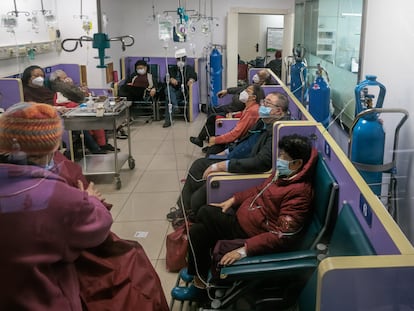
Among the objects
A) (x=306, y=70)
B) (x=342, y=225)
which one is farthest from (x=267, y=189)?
(x=306, y=70)

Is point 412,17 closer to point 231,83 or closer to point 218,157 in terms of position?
point 218,157

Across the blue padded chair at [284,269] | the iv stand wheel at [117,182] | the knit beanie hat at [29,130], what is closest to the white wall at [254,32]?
the iv stand wheel at [117,182]

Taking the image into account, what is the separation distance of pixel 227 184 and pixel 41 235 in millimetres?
1469

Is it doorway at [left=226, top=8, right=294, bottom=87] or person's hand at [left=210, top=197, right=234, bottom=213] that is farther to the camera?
doorway at [left=226, top=8, right=294, bottom=87]

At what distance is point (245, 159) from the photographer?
264cm

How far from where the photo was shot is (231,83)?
24.2 ft

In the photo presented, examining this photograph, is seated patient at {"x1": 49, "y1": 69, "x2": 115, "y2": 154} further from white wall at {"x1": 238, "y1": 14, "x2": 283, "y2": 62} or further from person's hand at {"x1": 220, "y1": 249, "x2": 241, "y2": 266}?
white wall at {"x1": 238, "y1": 14, "x2": 283, "y2": 62}

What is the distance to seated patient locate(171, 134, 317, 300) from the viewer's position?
189 cm

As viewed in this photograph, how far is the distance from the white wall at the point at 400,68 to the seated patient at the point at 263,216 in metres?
0.54

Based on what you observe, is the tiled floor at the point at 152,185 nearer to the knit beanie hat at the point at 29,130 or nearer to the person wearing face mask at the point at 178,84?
the person wearing face mask at the point at 178,84

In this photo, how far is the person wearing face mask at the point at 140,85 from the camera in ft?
21.1

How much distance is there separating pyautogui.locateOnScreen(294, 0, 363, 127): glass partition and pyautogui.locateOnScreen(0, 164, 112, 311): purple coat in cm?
218

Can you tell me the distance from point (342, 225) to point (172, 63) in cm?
560

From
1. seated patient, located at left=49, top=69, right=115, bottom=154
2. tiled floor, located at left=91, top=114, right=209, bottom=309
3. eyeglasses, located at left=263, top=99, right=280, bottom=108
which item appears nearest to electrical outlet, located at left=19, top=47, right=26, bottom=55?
seated patient, located at left=49, top=69, right=115, bottom=154
